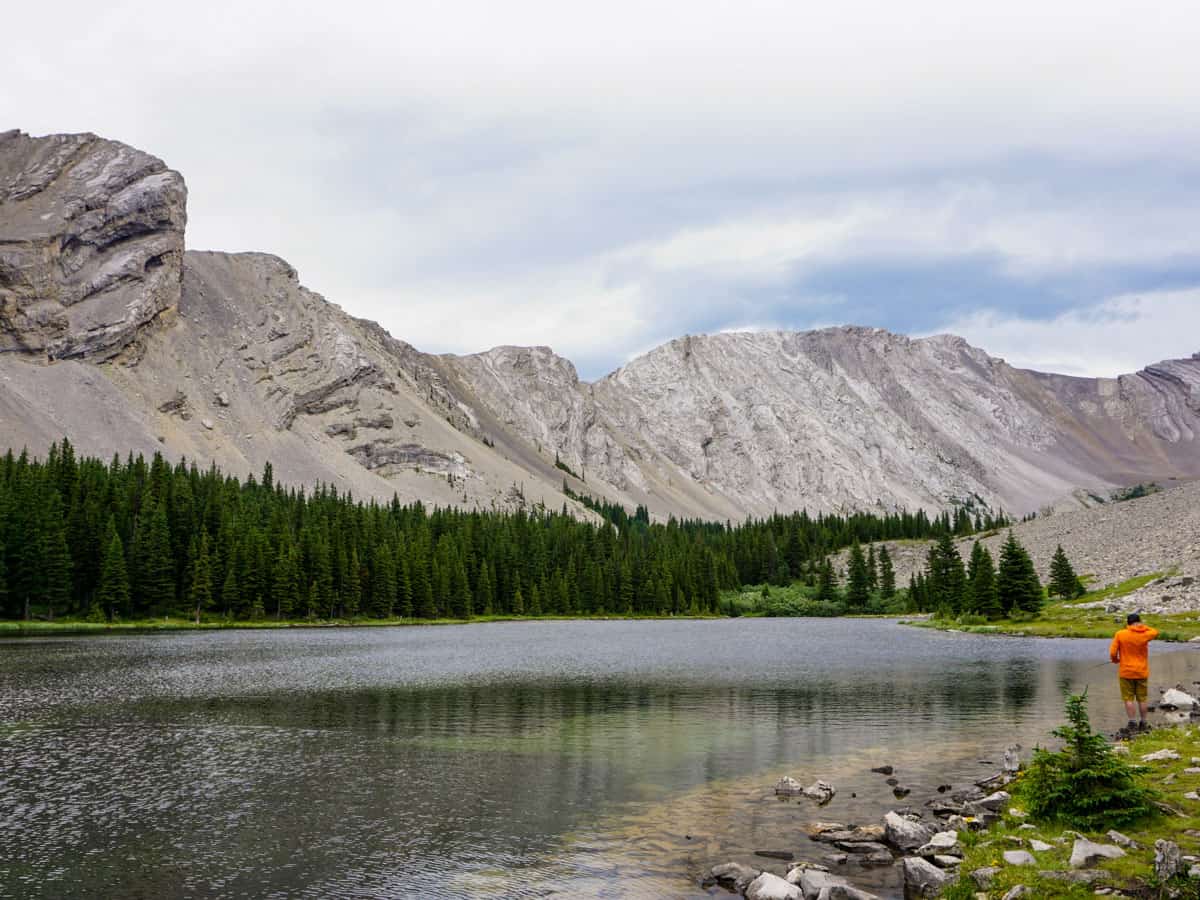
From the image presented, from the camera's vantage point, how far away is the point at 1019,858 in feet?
56.1

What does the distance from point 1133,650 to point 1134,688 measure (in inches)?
83.5

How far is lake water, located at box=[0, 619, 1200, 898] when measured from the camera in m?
20.5

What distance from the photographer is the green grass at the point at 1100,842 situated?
14844 millimetres

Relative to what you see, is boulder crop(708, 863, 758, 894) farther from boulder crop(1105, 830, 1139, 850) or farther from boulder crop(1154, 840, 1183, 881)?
boulder crop(1154, 840, 1183, 881)

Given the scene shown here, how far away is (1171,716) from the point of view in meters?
34.8

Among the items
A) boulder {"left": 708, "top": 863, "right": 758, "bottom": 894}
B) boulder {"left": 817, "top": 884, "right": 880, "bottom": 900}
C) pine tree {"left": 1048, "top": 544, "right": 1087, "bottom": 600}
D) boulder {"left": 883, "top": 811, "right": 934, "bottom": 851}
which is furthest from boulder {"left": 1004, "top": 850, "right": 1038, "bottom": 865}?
pine tree {"left": 1048, "top": 544, "right": 1087, "bottom": 600}

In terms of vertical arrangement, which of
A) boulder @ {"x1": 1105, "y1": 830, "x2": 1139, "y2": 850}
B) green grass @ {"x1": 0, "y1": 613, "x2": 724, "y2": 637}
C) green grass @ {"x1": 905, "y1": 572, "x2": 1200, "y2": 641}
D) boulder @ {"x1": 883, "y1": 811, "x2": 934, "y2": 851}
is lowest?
green grass @ {"x1": 0, "y1": 613, "x2": 724, "y2": 637}

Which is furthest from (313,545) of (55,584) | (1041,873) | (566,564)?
(1041,873)

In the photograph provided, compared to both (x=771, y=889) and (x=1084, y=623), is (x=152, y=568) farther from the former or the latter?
(x=771, y=889)

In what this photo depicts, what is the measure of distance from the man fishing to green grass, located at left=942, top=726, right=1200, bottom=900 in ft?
21.0

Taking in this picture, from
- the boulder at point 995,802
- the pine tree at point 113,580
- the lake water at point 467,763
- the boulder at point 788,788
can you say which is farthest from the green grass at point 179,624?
the boulder at point 995,802

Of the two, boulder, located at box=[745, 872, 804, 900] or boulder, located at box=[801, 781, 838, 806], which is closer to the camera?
boulder, located at box=[745, 872, 804, 900]

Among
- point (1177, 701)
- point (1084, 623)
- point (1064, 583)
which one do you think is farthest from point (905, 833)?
point (1064, 583)

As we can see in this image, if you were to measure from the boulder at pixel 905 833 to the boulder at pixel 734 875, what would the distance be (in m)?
3.81
